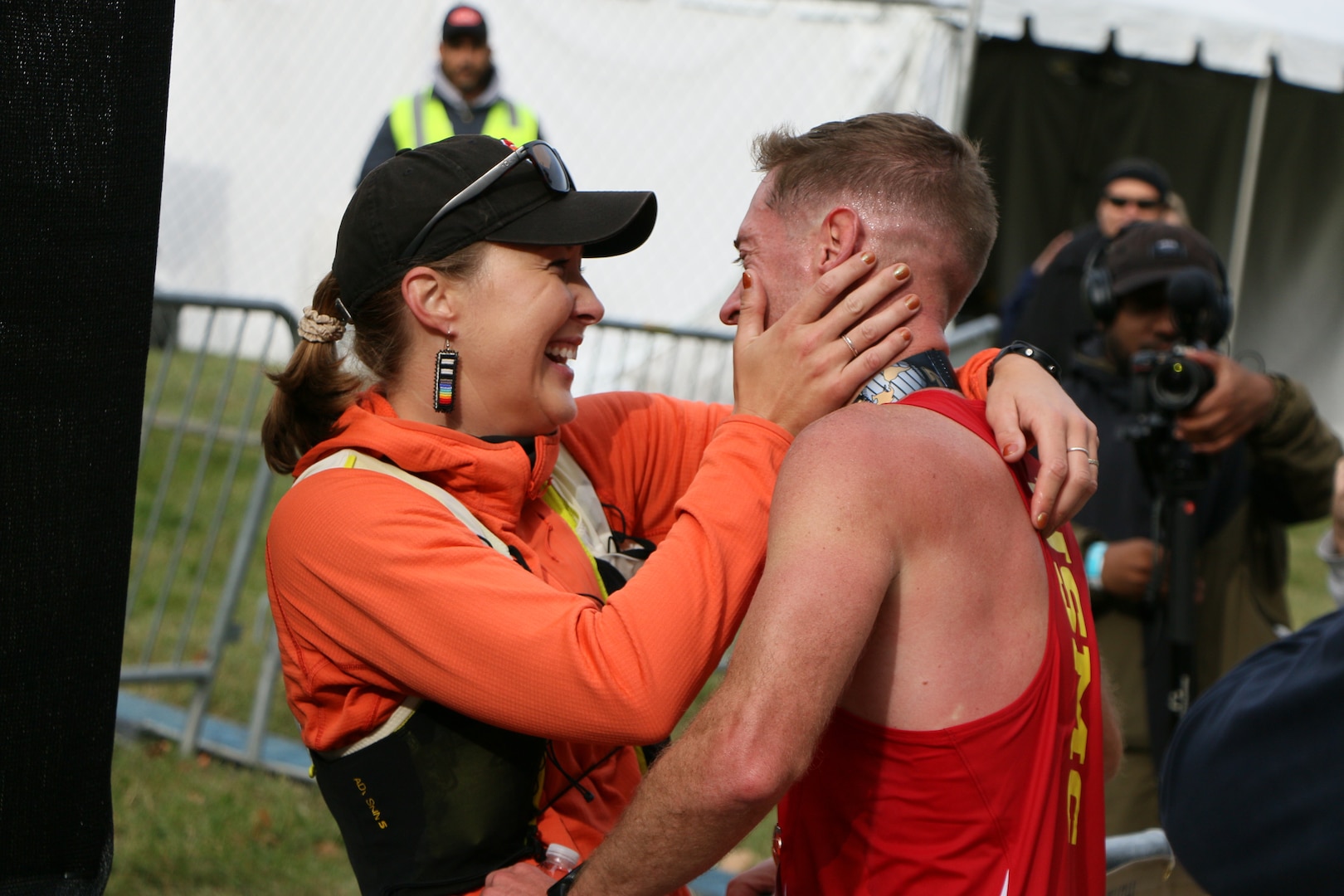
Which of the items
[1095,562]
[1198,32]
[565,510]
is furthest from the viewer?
[1198,32]

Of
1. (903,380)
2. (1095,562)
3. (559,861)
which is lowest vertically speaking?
(559,861)

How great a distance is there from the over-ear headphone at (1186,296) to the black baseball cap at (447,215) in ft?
6.96

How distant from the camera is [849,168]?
1.96 m

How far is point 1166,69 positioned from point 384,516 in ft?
35.9

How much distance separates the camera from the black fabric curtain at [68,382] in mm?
1315

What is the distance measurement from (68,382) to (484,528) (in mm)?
706

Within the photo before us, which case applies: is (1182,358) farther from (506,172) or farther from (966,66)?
(966,66)

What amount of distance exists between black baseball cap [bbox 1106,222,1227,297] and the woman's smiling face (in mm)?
2234

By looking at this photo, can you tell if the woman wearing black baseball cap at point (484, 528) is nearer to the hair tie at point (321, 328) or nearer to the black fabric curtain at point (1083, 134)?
the hair tie at point (321, 328)

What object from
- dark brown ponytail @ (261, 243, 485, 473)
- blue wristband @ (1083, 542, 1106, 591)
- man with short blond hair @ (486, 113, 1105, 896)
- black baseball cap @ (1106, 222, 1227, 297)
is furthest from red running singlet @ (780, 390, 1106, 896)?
black baseball cap @ (1106, 222, 1227, 297)

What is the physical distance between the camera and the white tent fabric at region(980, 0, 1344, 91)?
768 centimetres

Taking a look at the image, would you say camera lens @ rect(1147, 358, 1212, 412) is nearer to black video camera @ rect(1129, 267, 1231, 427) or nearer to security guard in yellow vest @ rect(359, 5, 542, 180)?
black video camera @ rect(1129, 267, 1231, 427)

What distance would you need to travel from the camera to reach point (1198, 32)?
26.3ft

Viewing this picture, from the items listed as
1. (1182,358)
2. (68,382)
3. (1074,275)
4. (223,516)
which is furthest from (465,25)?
(68,382)
